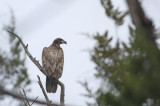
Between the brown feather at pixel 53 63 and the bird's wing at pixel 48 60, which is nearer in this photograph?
the brown feather at pixel 53 63

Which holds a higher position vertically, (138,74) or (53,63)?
(53,63)

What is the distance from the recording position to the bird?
681cm

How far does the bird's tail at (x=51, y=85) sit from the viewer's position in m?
6.71

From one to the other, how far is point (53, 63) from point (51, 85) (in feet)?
2.22

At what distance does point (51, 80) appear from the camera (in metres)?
6.85

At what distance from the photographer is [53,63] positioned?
24.1 ft

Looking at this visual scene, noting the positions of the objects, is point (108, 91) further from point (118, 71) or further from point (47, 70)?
point (47, 70)

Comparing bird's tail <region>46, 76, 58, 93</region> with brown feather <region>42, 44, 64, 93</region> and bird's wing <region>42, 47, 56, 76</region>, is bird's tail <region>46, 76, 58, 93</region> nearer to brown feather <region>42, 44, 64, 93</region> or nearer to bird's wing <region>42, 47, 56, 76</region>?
brown feather <region>42, 44, 64, 93</region>

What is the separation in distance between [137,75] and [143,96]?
10cm

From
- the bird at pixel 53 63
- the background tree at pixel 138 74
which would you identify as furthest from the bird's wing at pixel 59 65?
the background tree at pixel 138 74

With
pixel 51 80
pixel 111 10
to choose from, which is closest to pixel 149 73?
pixel 111 10

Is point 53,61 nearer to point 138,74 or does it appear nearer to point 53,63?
point 53,63

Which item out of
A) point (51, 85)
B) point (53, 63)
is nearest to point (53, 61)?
point (53, 63)

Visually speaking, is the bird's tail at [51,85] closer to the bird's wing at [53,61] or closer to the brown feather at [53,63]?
the brown feather at [53,63]
